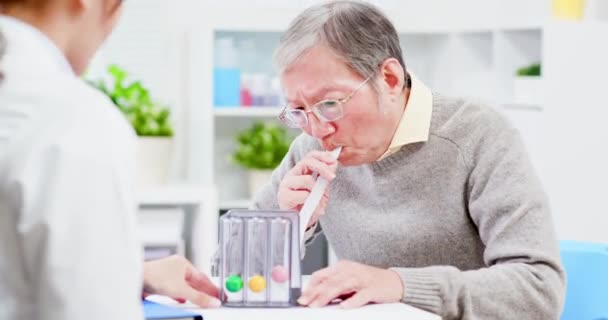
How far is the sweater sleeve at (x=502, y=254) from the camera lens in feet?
5.79

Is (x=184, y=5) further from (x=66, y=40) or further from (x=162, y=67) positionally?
→ (x=66, y=40)

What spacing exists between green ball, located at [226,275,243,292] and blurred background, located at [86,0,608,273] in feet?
7.97

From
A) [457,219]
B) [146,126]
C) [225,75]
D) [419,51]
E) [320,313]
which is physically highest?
[419,51]

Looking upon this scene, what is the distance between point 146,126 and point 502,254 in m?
2.71

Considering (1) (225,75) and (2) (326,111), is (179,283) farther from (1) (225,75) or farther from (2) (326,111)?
(1) (225,75)

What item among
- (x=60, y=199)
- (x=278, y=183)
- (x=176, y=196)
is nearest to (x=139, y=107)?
(x=176, y=196)

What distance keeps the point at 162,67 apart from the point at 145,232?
89 centimetres

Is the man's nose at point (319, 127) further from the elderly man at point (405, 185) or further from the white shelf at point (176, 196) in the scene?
the white shelf at point (176, 196)

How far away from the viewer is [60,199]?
97 centimetres

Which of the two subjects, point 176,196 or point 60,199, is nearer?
point 60,199

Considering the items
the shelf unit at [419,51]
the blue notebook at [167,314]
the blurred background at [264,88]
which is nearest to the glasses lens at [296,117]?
the blue notebook at [167,314]

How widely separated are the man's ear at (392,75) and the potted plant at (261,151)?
2.53 meters

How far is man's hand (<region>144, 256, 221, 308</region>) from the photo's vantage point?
5.50 feet

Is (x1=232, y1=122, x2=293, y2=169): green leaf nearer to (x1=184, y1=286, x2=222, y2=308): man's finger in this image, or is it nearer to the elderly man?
the elderly man
